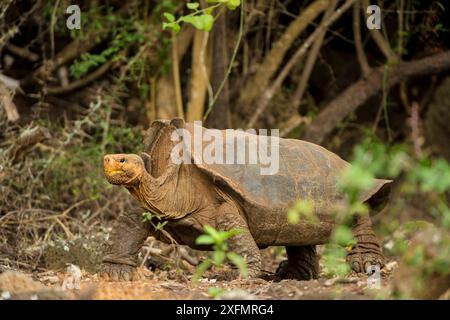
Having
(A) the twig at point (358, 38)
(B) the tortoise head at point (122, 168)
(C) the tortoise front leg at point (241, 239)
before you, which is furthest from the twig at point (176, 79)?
(B) the tortoise head at point (122, 168)

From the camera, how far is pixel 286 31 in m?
9.50

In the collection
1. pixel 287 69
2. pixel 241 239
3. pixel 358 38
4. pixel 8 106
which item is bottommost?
pixel 241 239

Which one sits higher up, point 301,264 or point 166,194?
point 166,194

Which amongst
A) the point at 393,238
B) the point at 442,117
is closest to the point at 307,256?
the point at 393,238

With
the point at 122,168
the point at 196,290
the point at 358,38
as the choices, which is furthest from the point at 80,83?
the point at 196,290

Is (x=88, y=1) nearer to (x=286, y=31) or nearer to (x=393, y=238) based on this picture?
(x=286, y=31)

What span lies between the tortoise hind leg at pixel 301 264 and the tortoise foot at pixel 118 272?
1.29m

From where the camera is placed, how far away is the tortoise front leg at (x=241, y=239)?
5398 mm

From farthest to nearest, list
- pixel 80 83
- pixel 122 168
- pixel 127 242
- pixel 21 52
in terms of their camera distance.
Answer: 1. pixel 80 83
2. pixel 21 52
3. pixel 127 242
4. pixel 122 168

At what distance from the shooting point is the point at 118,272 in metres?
5.50

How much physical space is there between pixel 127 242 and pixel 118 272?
20 centimetres

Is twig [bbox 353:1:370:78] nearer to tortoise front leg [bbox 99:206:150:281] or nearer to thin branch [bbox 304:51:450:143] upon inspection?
thin branch [bbox 304:51:450:143]

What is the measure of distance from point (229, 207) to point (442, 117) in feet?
19.8

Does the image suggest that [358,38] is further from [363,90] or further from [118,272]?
[118,272]
